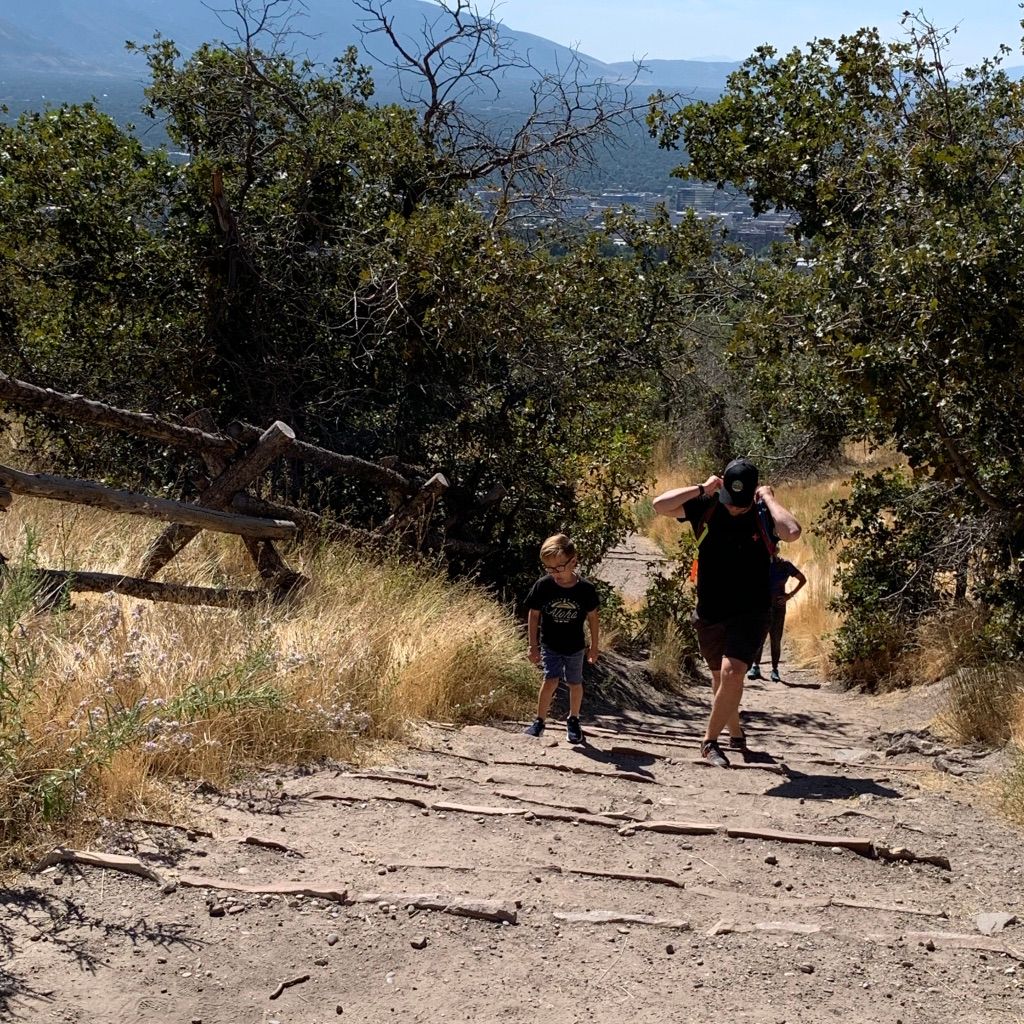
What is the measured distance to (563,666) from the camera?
25.8ft

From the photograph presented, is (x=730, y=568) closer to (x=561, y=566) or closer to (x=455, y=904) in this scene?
(x=561, y=566)

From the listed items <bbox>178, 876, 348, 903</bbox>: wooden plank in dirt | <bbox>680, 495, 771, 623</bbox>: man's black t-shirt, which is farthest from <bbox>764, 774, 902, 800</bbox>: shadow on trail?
<bbox>178, 876, 348, 903</bbox>: wooden plank in dirt

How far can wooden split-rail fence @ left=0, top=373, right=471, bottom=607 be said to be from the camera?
6617 millimetres

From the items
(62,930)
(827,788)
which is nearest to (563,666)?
(827,788)

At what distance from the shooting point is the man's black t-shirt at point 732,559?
285 inches

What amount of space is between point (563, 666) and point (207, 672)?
2.60m

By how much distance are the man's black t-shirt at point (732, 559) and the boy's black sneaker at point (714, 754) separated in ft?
2.34

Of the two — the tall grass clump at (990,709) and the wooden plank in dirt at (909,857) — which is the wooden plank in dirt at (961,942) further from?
the tall grass clump at (990,709)

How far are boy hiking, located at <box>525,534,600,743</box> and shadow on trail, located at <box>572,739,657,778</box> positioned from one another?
0.82 feet

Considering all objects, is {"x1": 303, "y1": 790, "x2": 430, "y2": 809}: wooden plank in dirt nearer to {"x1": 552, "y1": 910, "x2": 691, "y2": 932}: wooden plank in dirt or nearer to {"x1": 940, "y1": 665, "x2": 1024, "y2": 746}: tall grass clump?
{"x1": 552, "y1": 910, "x2": 691, "y2": 932}: wooden plank in dirt

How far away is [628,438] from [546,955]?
792 cm

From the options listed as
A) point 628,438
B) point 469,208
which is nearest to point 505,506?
point 628,438

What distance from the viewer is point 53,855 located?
431 centimetres

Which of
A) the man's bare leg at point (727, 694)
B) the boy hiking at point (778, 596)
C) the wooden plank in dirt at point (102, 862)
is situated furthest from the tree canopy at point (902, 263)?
the wooden plank in dirt at point (102, 862)
